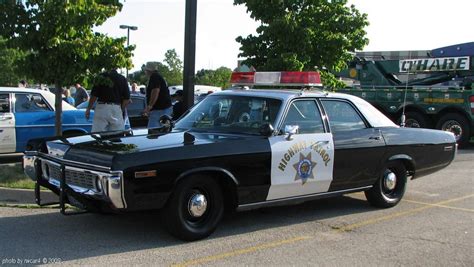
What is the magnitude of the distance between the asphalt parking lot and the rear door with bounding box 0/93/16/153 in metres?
3.59

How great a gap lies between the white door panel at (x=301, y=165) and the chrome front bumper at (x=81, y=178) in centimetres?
165

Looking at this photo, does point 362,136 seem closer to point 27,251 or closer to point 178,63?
point 27,251

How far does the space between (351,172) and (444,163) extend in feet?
6.62

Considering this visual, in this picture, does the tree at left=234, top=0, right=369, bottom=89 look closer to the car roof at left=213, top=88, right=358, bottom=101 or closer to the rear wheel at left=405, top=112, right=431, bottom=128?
the rear wheel at left=405, top=112, right=431, bottom=128

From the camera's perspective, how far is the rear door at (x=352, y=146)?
6.16 metres

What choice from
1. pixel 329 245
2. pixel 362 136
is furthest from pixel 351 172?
pixel 329 245

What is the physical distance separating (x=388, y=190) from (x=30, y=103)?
650 cm

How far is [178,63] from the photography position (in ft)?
189

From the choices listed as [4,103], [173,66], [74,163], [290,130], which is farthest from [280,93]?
[173,66]

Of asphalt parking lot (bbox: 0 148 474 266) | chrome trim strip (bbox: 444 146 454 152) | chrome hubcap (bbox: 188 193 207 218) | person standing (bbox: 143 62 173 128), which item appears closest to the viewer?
asphalt parking lot (bbox: 0 148 474 266)

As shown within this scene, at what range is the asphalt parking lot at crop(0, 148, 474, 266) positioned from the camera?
4.69 metres

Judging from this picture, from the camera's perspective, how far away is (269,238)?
212 inches

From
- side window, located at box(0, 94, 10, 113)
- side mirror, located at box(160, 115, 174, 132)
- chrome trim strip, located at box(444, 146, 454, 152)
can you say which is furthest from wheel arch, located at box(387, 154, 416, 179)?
side window, located at box(0, 94, 10, 113)

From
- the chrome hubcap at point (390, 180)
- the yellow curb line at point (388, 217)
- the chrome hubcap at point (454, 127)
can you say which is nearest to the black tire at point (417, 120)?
the chrome hubcap at point (454, 127)
